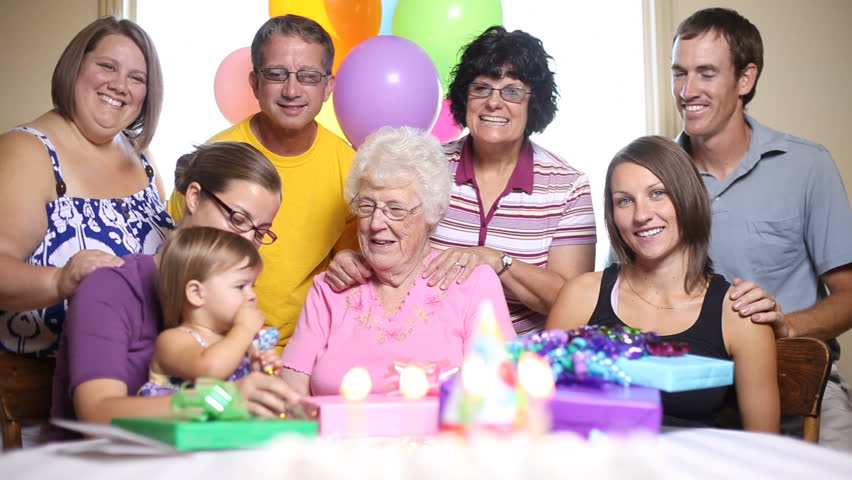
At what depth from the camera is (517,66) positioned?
272 centimetres

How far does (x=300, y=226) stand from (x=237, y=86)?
47.3 inches

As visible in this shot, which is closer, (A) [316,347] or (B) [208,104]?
(A) [316,347]

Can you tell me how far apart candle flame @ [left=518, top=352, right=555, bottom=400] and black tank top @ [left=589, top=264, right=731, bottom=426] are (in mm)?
615

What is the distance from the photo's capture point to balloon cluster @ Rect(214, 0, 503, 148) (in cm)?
305

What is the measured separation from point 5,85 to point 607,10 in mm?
3651

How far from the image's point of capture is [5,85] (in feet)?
14.5

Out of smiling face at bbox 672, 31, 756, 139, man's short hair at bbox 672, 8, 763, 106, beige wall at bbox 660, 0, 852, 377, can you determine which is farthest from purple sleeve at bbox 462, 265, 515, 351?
beige wall at bbox 660, 0, 852, 377

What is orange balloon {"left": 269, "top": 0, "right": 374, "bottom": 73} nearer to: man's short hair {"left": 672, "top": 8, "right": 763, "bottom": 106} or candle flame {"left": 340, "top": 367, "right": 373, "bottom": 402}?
man's short hair {"left": 672, "top": 8, "right": 763, "bottom": 106}

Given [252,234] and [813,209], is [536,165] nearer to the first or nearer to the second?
[813,209]

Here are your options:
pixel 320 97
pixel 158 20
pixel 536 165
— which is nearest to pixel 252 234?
pixel 320 97

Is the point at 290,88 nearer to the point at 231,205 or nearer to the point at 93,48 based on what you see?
the point at 93,48

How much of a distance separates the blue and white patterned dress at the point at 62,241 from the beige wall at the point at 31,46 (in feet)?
8.51

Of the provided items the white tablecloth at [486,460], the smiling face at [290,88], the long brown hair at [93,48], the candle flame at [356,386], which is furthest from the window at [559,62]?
the white tablecloth at [486,460]

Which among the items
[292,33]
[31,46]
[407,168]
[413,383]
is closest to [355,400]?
[413,383]
